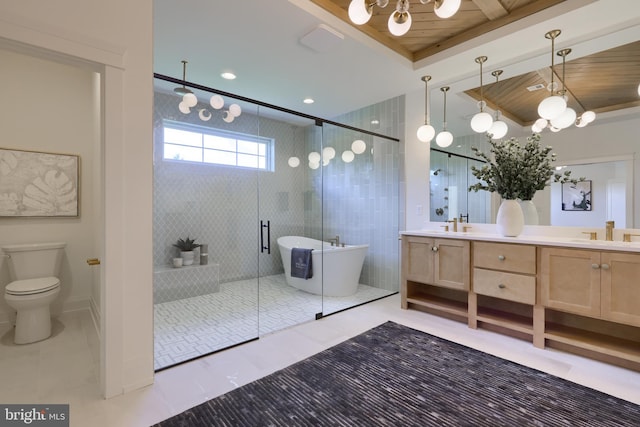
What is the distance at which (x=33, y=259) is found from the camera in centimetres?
277

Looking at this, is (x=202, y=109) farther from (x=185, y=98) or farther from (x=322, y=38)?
(x=322, y=38)

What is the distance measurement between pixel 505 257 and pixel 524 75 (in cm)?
199

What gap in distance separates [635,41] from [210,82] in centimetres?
413

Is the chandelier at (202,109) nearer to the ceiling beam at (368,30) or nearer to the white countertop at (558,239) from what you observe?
the ceiling beam at (368,30)

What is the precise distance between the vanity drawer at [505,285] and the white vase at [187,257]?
310 cm

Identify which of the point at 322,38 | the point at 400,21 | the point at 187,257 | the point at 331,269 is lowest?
the point at 331,269

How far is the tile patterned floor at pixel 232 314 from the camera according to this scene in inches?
96.1

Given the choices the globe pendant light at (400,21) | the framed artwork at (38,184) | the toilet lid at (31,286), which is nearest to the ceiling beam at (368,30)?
the globe pendant light at (400,21)

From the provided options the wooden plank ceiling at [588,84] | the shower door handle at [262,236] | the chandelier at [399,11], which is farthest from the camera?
the shower door handle at [262,236]

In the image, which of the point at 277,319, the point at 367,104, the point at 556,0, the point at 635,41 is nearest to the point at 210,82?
the point at 367,104

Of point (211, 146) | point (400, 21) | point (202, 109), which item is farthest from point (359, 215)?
point (400, 21)

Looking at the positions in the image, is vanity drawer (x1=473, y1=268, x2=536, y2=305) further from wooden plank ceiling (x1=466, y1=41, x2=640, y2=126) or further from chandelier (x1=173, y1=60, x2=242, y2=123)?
chandelier (x1=173, y1=60, x2=242, y2=123)

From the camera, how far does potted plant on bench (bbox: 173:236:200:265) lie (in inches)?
134

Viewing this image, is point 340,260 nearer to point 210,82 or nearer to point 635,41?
point 210,82
